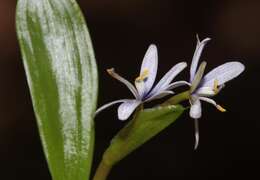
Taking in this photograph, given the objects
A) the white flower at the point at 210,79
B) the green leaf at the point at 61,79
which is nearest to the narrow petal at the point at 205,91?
the white flower at the point at 210,79

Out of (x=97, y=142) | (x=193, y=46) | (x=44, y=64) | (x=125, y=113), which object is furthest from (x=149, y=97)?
(x=193, y=46)

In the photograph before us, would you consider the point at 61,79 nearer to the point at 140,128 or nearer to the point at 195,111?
the point at 140,128

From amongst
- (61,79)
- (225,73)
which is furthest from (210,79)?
(61,79)

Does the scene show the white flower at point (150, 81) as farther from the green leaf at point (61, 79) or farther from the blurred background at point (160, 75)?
the blurred background at point (160, 75)

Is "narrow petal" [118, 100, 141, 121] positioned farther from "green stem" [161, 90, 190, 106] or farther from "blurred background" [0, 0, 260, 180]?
A: "blurred background" [0, 0, 260, 180]

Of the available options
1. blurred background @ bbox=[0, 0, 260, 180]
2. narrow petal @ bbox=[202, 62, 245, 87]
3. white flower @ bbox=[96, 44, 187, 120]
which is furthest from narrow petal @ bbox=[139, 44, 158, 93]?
blurred background @ bbox=[0, 0, 260, 180]
